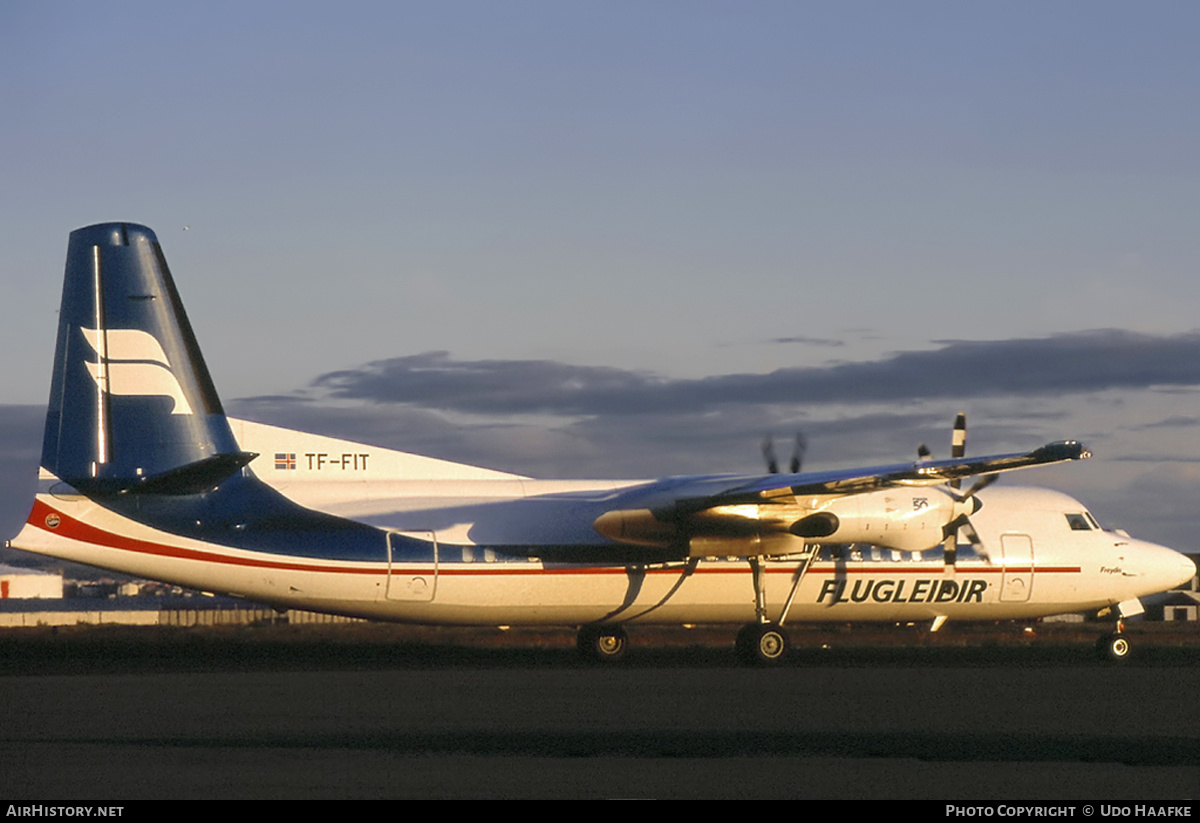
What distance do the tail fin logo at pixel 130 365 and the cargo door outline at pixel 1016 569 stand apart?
50.8 ft

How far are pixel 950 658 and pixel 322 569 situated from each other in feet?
39.4

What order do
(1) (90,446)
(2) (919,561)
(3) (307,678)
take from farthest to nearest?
(2) (919,561), (1) (90,446), (3) (307,678)

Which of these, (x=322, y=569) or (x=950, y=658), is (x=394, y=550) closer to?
(x=322, y=569)

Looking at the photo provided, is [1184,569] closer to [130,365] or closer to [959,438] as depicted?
[959,438]

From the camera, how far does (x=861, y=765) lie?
447 inches

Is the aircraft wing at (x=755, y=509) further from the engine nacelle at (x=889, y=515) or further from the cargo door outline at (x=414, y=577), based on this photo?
the cargo door outline at (x=414, y=577)

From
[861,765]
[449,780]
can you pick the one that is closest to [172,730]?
[449,780]

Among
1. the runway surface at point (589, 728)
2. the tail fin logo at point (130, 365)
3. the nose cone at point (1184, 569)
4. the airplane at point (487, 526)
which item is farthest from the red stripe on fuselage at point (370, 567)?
the nose cone at point (1184, 569)

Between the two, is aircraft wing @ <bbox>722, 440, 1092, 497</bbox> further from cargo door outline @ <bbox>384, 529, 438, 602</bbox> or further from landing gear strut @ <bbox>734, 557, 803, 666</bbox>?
cargo door outline @ <bbox>384, 529, 438, 602</bbox>

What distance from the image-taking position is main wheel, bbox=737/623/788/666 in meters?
25.1

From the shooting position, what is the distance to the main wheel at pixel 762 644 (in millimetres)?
25094

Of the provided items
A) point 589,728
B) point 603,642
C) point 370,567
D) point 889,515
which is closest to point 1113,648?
point 889,515

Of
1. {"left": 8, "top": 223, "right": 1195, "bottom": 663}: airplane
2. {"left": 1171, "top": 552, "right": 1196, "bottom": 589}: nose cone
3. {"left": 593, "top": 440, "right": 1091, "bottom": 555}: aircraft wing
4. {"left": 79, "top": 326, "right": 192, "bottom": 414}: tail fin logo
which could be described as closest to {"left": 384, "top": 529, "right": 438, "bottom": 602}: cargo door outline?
{"left": 8, "top": 223, "right": 1195, "bottom": 663}: airplane

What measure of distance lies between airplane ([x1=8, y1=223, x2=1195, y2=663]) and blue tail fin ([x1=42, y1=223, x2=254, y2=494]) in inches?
1.3
